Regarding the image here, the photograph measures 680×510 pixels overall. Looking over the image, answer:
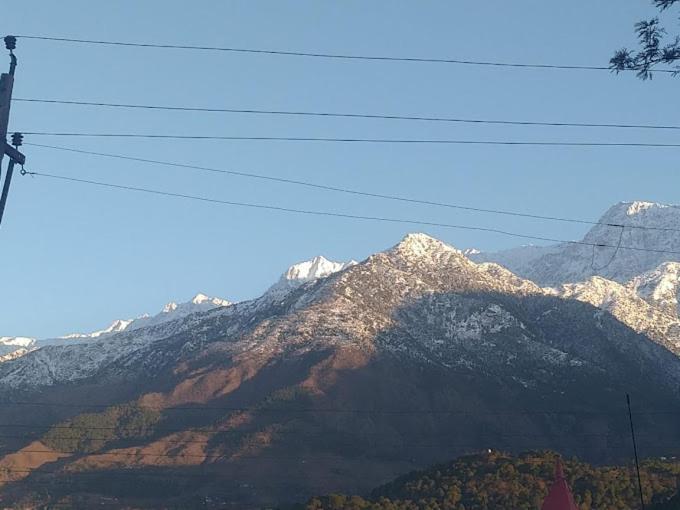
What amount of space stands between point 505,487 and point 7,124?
131436 mm

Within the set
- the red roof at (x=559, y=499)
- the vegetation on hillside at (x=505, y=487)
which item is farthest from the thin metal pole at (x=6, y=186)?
the vegetation on hillside at (x=505, y=487)

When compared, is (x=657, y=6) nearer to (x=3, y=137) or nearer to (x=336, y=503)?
(x=3, y=137)

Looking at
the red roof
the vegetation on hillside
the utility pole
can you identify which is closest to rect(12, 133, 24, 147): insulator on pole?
the utility pole

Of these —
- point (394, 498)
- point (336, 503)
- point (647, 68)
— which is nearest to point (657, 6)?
point (647, 68)

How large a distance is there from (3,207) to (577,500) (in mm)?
126174

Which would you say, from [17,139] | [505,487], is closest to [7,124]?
[17,139]

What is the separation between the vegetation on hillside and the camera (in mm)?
153250

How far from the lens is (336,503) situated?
493 feet

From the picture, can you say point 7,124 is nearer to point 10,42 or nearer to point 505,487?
point 10,42

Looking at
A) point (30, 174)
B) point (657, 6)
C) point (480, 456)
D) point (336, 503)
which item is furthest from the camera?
point (480, 456)

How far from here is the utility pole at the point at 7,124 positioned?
4491 centimetres

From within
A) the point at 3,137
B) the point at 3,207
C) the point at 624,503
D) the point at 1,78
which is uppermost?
the point at 1,78

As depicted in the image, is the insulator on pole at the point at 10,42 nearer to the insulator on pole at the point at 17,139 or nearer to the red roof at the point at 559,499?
the insulator on pole at the point at 17,139

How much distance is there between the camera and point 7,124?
45031 millimetres
